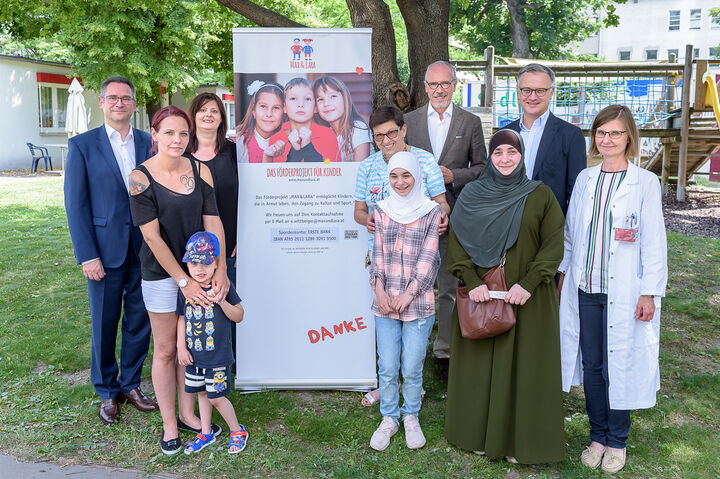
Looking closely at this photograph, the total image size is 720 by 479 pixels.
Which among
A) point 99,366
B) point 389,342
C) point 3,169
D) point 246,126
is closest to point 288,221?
point 246,126

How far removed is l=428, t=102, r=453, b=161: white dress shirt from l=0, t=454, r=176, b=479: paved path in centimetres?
273

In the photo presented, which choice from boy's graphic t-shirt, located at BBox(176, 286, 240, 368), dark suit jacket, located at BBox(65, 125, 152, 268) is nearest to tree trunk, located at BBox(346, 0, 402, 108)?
dark suit jacket, located at BBox(65, 125, 152, 268)

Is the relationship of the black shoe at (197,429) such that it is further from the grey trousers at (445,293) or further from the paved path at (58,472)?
the grey trousers at (445,293)

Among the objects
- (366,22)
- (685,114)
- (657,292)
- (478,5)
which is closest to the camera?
(657,292)

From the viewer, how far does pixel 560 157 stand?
13.1 feet

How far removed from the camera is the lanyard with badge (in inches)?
132

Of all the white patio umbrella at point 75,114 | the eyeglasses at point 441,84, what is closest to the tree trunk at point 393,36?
the eyeglasses at point 441,84

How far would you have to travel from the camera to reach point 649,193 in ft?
11.0

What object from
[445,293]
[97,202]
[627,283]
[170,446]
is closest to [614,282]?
[627,283]

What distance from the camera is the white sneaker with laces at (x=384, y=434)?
3836mm

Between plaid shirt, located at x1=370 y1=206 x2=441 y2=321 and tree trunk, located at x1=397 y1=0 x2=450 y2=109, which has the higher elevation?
tree trunk, located at x1=397 y1=0 x2=450 y2=109

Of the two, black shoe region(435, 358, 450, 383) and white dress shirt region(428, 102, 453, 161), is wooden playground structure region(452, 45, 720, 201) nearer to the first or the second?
white dress shirt region(428, 102, 453, 161)

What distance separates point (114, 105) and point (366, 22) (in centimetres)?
318

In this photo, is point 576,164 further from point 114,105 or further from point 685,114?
point 685,114
